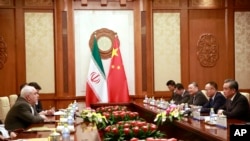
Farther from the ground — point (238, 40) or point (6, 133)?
point (238, 40)

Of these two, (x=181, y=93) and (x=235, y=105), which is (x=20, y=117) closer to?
(x=235, y=105)

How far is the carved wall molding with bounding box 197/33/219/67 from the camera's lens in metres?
8.99

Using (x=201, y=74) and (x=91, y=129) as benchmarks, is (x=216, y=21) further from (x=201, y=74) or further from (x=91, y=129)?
(x=91, y=129)

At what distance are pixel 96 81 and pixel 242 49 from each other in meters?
3.29

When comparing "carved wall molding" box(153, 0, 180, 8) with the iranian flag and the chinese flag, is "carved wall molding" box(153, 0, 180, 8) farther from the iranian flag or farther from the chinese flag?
the iranian flag

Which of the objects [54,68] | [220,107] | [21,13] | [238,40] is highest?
[21,13]

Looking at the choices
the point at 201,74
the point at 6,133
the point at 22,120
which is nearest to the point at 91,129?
the point at 6,133

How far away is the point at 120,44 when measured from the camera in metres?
8.85

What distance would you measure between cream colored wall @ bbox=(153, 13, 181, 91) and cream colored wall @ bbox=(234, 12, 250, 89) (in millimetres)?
1310

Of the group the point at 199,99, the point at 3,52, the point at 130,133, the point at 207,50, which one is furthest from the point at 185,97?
the point at 130,133

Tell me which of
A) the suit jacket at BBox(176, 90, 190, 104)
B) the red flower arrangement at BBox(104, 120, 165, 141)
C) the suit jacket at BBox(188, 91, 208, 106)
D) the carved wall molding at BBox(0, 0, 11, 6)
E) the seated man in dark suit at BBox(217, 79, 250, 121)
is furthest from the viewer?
the carved wall molding at BBox(0, 0, 11, 6)

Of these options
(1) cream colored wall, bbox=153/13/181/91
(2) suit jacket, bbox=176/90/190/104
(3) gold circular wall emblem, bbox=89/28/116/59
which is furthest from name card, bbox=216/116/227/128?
(3) gold circular wall emblem, bbox=89/28/116/59

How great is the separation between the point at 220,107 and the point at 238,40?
344 cm

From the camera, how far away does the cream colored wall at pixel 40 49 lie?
337 inches
